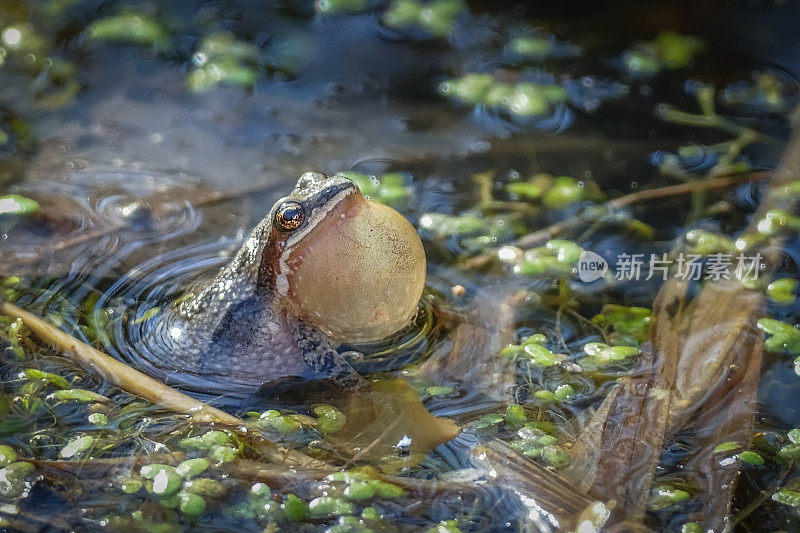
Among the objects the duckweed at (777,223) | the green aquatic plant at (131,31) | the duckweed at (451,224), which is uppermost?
the green aquatic plant at (131,31)

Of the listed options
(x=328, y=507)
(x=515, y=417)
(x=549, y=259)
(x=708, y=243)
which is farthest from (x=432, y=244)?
(x=328, y=507)

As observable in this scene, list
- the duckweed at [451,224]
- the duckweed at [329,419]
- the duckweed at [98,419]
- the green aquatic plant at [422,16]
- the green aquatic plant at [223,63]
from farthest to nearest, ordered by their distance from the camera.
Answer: the green aquatic plant at [422,16] < the green aquatic plant at [223,63] < the duckweed at [451,224] < the duckweed at [329,419] < the duckweed at [98,419]

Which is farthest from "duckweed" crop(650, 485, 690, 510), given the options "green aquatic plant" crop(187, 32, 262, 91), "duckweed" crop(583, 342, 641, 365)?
"green aquatic plant" crop(187, 32, 262, 91)

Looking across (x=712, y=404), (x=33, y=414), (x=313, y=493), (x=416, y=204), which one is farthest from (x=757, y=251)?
(x=33, y=414)

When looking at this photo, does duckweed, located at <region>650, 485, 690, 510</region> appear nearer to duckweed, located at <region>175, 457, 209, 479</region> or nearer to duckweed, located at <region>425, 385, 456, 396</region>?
duckweed, located at <region>425, 385, 456, 396</region>

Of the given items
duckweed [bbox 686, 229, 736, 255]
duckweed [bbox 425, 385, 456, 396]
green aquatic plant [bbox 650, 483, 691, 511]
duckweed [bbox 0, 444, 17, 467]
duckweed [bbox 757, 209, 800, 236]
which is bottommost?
duckweed [bbox 425, 385, 456, 396]

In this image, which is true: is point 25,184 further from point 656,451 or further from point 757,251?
point 757,251

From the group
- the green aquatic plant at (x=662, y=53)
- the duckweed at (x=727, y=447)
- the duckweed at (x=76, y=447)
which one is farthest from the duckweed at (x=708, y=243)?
the duckweed at (x=76, y=447)

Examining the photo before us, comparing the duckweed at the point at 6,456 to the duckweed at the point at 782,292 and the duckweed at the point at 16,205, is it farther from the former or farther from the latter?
the duckweed at the point at 782,292
